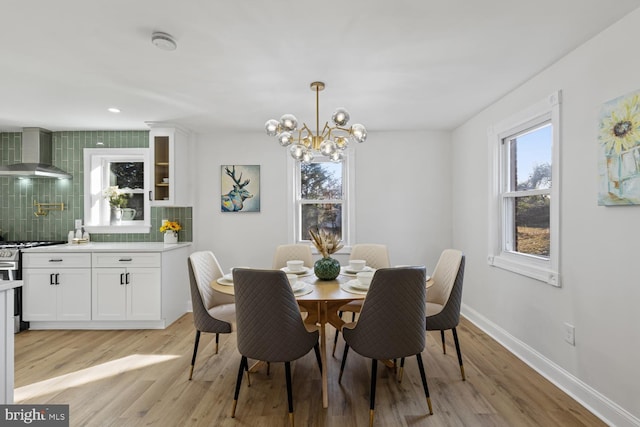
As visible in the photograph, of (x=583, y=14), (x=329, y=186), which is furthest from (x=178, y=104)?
(x=583, y=14)

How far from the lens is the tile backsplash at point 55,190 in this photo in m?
4.15

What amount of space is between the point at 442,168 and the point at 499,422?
9.78 feet

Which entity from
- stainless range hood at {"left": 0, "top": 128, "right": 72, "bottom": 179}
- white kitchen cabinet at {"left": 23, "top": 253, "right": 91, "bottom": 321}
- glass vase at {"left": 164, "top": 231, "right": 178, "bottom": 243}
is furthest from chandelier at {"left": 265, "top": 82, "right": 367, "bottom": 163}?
stainless range hood at {"left": 0, "top": 128, "right": 72, "bottom": 179}

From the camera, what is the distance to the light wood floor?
1980 mm

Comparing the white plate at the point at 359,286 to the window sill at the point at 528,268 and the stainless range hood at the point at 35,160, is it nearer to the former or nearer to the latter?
the window sill at the point at 528,268

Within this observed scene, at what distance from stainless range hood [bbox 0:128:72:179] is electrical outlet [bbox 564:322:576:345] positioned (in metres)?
5.30

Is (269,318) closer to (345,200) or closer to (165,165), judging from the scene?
(345,200)

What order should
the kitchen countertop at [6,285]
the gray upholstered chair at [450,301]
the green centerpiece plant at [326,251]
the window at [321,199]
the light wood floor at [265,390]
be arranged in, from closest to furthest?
the kitchen countertop at [6,285] → the light wood floor at [265,390] → the gray upholstered chair at [450,301] → the green centerpiece plant at [326,251] → the window at [321,199]

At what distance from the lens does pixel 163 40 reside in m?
1.96

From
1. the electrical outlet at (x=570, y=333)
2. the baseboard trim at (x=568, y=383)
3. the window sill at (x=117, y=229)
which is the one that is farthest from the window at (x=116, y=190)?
the electrical outlet at (x=570, y=333)

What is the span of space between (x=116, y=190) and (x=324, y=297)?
→ 11.5 feet

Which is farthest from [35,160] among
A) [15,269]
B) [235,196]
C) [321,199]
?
[321,199]

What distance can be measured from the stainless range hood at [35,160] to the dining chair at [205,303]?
2.62 meters

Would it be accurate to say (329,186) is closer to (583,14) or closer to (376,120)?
(376,120)
